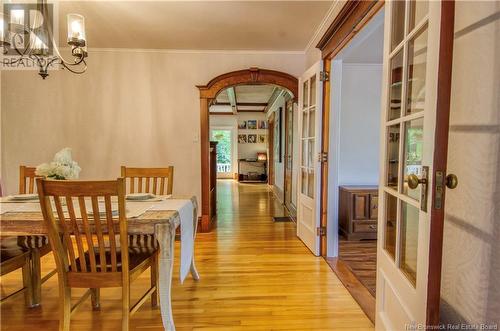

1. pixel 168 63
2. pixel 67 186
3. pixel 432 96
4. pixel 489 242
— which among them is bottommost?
pixel 489 242

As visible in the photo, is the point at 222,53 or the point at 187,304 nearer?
the point at 187,304

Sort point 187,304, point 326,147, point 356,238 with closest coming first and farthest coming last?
point 187,304
point 326,147
point 356,238

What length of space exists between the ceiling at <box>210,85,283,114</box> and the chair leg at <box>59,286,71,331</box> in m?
4.80

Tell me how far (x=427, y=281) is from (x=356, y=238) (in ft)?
8.60

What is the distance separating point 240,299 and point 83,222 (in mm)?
1279

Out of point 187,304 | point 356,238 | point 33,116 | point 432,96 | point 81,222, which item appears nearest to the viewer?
point 432,96

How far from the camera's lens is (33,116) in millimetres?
3812

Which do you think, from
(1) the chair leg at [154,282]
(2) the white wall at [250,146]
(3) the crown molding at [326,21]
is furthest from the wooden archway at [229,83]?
(2) the white wall at [250,146]

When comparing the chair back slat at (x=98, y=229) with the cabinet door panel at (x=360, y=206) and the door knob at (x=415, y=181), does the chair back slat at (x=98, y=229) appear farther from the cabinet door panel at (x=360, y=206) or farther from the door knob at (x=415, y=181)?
the cabinet door panel at (x=360, y=206)

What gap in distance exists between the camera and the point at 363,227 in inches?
138

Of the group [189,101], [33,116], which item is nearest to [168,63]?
[189,101]

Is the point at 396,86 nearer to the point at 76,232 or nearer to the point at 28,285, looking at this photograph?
the point at 76,232

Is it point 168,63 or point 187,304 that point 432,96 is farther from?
point 168,63

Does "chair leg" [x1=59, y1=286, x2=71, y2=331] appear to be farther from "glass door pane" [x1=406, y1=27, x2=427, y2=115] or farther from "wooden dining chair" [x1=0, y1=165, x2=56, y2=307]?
"glass door pane" [x1=406, y1=27, x2=427, y2=115]
